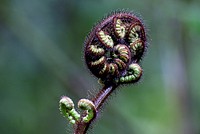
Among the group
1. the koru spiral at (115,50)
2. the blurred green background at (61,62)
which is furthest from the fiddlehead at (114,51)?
the blurred green background at (61,62)

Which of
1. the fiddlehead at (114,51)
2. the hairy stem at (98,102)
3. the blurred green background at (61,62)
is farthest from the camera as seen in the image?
Result: the blurred green background at (61,62)

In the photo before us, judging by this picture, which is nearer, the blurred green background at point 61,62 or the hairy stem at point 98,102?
the hairy stem at point 98,102

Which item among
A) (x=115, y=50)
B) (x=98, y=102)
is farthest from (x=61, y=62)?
(x=98, y=102)

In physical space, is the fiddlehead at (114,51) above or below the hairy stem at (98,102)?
above

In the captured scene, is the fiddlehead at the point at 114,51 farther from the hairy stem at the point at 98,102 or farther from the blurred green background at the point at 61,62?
the blurred green background at the point at 61,62

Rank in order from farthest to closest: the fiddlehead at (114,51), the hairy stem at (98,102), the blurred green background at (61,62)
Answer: the blurred green background at (61,62) < the fiddlehead at (114,51) < the hairy stem at (98,102)

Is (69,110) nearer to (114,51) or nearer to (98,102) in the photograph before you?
(98,102)

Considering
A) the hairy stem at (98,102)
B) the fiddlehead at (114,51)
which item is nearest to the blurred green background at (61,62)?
the fiddlehead at (114,51)
